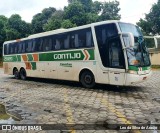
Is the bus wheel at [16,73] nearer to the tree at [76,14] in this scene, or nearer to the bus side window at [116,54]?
the bus side window at [116,54]

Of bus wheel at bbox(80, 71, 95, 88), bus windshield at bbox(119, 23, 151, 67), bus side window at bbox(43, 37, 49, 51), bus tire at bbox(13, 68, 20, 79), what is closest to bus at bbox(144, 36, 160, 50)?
bus windshield at bbox(119, 23, 151, 67)

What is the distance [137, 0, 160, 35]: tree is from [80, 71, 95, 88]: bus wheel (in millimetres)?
21392

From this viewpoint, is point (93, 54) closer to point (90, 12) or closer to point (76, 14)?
point (76, 14)

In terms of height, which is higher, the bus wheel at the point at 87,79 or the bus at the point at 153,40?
the bus at the point at 153,40

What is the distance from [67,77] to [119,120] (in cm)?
705

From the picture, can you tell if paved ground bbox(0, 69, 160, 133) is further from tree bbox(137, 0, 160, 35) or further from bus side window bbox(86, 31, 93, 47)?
tree bbox(137, 0, 160, 35)

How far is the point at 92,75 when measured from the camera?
37.0ft

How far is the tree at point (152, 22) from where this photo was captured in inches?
1172

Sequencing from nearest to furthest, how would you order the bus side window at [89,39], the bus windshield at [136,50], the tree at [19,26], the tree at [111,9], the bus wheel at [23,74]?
the bus windshield at [136,50]
the bus side window at [89,39]
the bus wheel at [23,74]
the tree at [111,9]
the tree at [19,26]

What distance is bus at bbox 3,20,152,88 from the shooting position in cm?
970

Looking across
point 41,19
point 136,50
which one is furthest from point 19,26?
point 136,50

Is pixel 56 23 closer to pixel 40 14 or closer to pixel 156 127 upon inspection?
pixel 40 14

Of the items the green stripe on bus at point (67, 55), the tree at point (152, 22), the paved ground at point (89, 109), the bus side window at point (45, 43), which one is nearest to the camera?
the paved ground at point (89, 109)

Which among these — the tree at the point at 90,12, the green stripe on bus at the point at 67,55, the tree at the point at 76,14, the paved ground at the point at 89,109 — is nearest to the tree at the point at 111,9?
the tree at the point at 90,12
